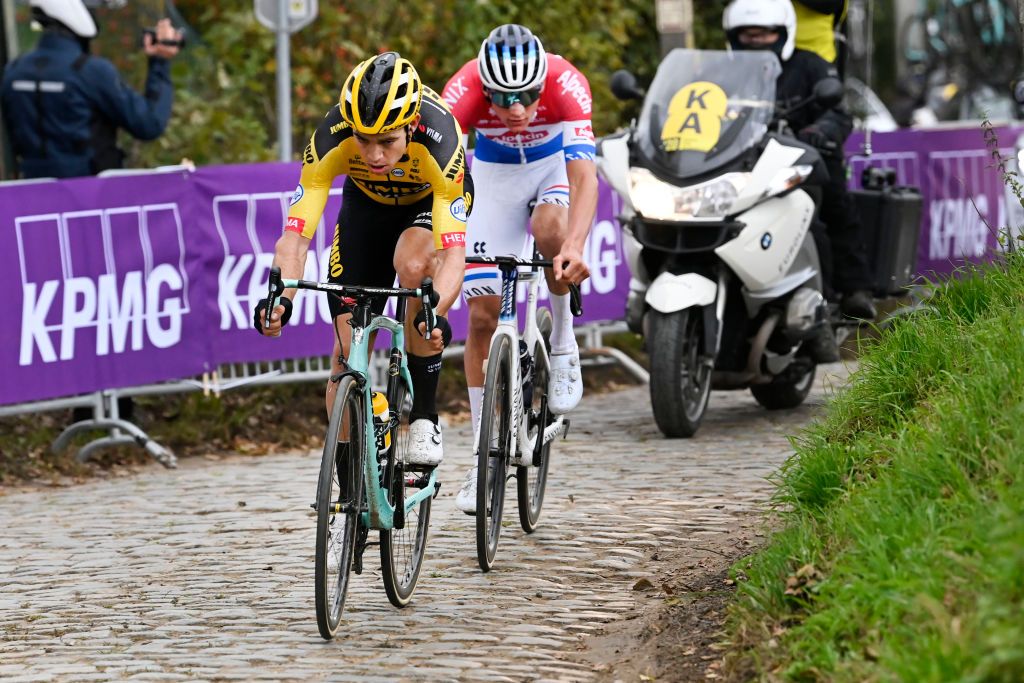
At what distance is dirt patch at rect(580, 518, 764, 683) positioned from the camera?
5.57 metres

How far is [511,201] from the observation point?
7855mm

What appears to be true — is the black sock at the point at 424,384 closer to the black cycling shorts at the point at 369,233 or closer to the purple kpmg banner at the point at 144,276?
the black cycling shorts at the point at 369,233

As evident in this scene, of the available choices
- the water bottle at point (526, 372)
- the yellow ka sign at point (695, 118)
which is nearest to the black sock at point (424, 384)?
the water bottle at point (526, 372)

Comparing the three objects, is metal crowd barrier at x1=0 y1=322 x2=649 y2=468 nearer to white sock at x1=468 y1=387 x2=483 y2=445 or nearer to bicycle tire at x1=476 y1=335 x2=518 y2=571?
white sock at x1=468 y1=387 x2=483 y2=445

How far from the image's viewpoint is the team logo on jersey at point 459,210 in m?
6.38

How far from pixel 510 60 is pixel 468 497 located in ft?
5.84

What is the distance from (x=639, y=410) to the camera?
11305 mm

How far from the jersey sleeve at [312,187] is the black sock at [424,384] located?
0.67 metres

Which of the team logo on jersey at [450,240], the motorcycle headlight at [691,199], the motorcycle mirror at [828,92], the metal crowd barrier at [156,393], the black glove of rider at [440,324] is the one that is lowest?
the metal crowd barrier at [156,393]

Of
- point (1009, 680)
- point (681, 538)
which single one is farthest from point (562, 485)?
point (1009, 680)

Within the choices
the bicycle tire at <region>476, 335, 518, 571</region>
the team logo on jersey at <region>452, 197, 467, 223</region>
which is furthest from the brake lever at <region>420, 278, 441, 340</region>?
the bicycle tire at <region>476, 335, 518, 571</region>

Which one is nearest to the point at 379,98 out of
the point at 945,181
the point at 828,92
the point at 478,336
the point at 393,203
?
the point at 393,203

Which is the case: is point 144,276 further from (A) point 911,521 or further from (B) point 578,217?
(A) point 911,521

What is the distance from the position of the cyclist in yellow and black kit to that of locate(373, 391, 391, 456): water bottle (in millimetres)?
263
